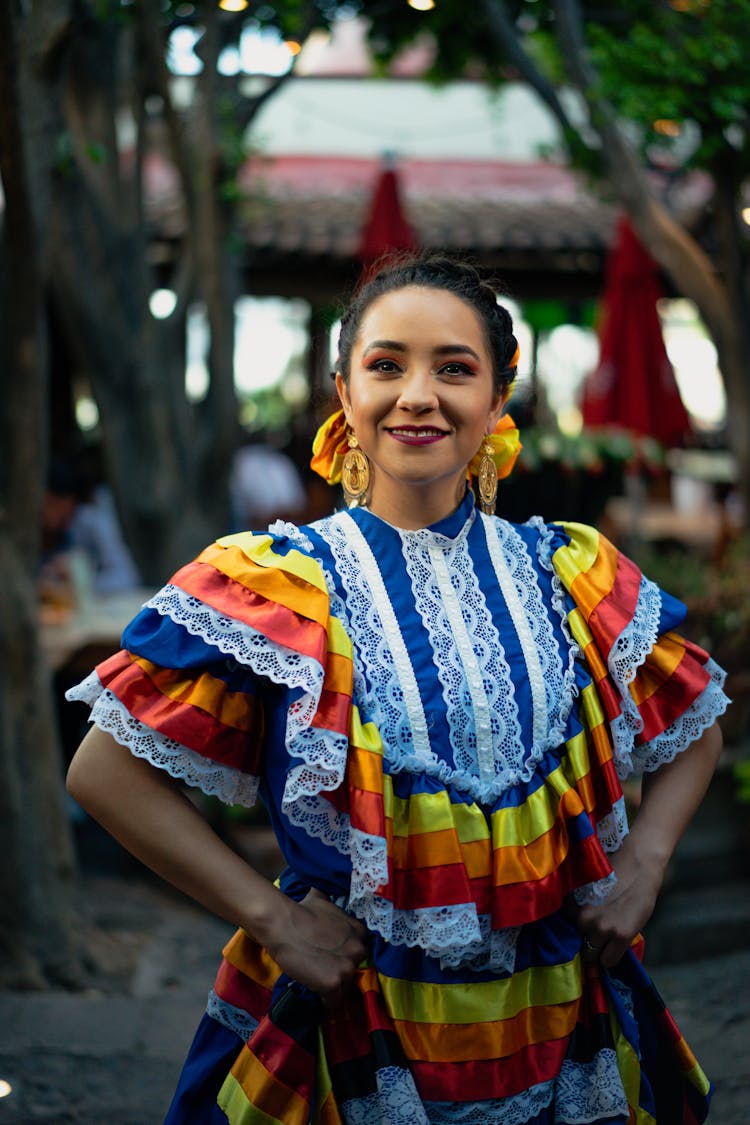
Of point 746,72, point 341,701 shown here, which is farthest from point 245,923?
point 746,72

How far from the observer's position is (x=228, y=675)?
178cm

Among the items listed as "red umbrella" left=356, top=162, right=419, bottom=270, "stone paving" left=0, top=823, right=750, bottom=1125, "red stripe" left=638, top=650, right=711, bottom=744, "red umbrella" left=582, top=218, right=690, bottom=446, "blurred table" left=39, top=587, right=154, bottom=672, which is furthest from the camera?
"red umbrella" left=356, top=162, right=419, bottom=270

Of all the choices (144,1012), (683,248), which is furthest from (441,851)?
(683,248)

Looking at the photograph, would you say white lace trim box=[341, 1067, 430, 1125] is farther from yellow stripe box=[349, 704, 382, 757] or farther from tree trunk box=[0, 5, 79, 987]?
tree trunk box=[0, 5, 79, 987]

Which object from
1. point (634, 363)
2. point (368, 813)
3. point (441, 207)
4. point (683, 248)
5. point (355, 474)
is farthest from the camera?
point (441, 207)

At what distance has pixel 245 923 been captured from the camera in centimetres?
174

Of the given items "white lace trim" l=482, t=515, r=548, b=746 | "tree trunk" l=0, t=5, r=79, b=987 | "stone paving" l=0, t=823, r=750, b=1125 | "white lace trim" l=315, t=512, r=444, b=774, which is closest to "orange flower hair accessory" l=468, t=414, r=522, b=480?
"white lace trim" l=482, t=515, r=548, b=746

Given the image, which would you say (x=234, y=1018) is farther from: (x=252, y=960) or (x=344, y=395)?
(x=344, y=395)

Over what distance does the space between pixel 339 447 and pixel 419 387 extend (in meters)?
0.28

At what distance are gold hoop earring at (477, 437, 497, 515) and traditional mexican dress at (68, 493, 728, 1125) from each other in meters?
0.15

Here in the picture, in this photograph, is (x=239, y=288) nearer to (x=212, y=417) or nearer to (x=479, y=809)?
(x=212, y=417)

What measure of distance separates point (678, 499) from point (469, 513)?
13783 millimetres

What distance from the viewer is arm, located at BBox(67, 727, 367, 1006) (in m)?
1.73

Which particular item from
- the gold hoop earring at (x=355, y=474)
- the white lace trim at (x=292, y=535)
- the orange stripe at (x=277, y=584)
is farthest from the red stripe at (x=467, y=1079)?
the gold hoop earring at (x=355, y=474)
